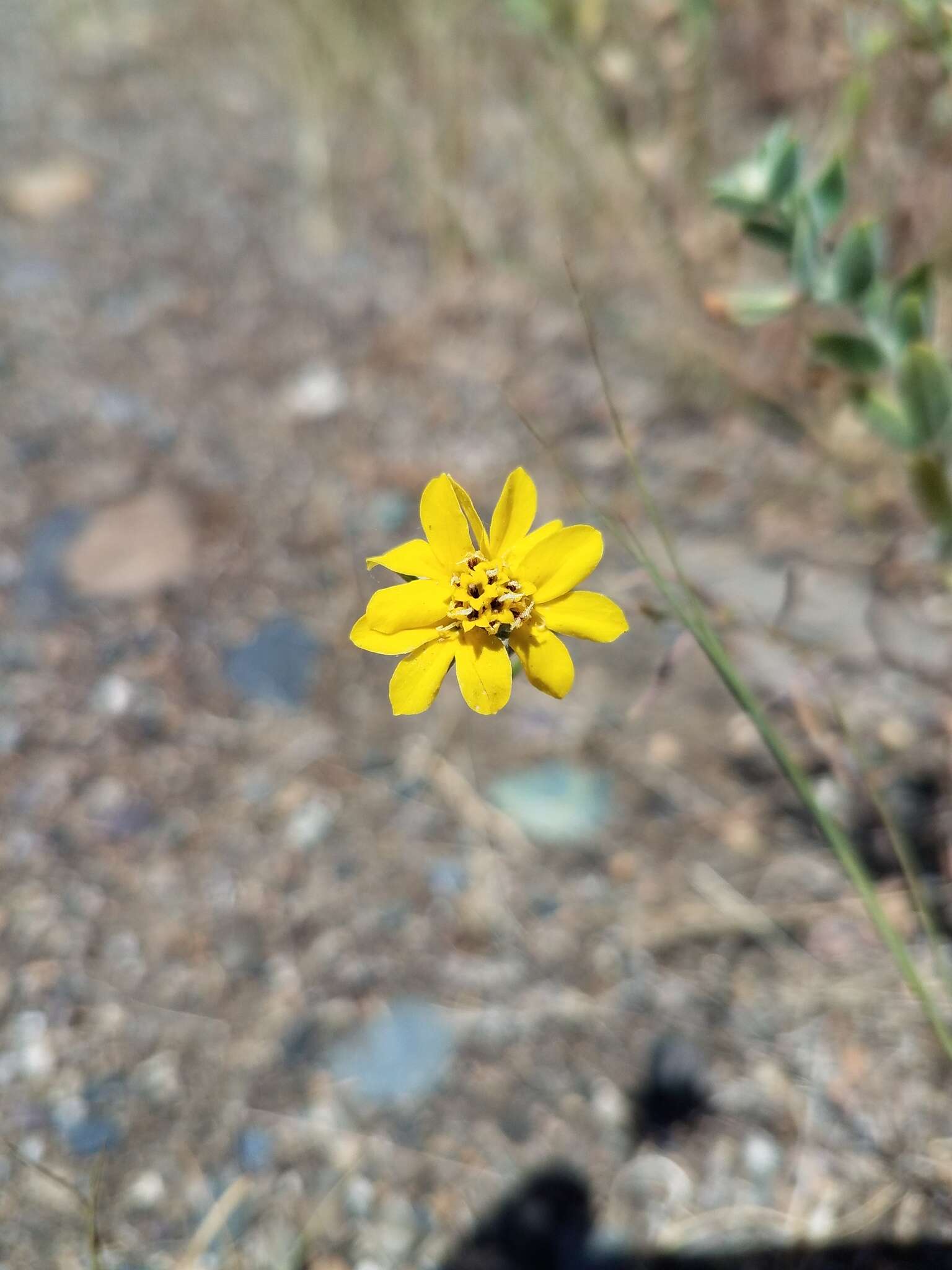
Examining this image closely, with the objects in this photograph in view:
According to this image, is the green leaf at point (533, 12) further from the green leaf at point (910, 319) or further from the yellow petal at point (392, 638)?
the yellow petal at point (392, 638)

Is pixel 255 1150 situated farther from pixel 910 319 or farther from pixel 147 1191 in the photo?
pixel 910 319

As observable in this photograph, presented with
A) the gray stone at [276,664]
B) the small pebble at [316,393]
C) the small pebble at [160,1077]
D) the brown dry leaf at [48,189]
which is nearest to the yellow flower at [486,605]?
the small pebble at [160,1077]

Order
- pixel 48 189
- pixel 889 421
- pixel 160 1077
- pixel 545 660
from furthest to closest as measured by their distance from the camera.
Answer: pixel 48 189 → pixel 160 1077 → pixel 889 421 → pixel 545 660

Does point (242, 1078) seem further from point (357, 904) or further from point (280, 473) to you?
point (280, 473)

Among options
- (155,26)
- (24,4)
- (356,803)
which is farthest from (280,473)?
(24,4)

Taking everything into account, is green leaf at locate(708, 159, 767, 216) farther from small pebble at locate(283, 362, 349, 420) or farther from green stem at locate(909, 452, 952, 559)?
small pebble at locate(283, 362, 349, 420)

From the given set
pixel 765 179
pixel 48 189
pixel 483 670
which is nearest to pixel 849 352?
pixel 765 179
